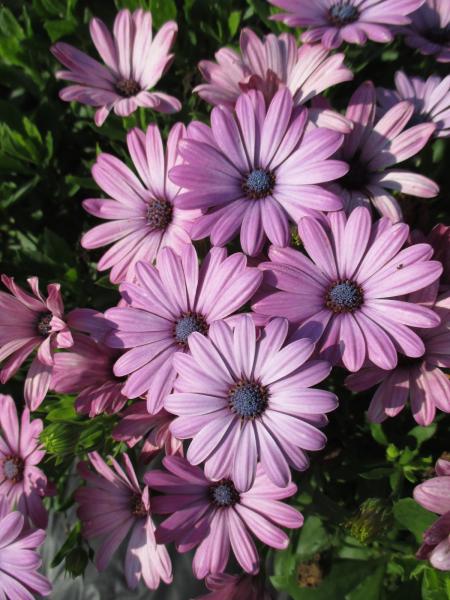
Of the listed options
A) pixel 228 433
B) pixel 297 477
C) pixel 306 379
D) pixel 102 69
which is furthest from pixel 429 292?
pixel 102 69

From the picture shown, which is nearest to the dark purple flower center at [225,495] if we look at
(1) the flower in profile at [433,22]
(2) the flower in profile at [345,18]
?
(2) the flower in profile at [345,18]

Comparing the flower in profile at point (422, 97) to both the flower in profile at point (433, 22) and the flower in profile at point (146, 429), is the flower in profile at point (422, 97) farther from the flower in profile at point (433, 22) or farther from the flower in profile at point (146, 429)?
the flower in profile at point (146, 429)

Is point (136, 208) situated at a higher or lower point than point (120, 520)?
higher

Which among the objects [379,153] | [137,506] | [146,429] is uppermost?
[379,153]

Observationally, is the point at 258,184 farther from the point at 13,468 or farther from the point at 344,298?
the point at 13,468

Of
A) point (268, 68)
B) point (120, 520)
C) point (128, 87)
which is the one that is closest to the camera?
point (268, 68)

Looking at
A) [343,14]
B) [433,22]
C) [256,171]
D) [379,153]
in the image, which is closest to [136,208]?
[256,171]

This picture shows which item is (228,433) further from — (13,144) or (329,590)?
(13,144)
